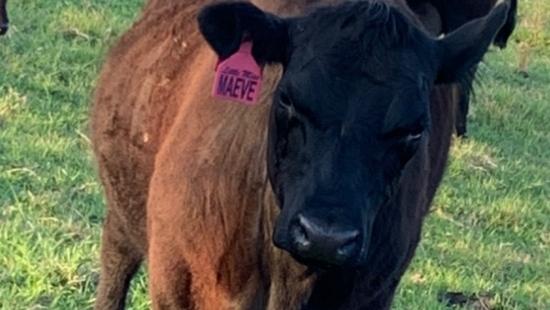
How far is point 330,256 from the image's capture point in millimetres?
4090

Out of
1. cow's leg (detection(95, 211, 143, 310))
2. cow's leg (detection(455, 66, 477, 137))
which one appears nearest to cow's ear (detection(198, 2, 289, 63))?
cow's leg (detection(455, 66, 477, 137))

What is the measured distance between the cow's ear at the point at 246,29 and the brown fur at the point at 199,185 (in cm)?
25

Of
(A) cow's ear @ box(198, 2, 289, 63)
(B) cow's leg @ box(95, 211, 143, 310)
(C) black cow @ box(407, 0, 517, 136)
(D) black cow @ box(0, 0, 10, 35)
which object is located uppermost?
(A) cow's ear @ box(198, 2, 289, 63)

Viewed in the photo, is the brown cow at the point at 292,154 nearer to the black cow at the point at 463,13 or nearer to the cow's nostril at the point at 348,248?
the cow's nostril at the point at 348,248

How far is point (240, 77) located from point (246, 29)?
0.55 feet

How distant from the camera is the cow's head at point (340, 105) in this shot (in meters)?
4.16

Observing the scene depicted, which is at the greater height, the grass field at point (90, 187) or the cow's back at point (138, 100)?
the cow's back at point (138, 100)

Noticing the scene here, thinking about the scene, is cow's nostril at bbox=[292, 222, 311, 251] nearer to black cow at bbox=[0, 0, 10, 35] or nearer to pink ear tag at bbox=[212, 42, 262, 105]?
pink ear tag at bbox=[212, 42, 262, 105]

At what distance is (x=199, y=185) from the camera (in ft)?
16.4

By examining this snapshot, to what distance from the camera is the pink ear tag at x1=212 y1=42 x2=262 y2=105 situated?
15.4ft

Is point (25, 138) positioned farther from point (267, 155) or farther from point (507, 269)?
point (267, 155)

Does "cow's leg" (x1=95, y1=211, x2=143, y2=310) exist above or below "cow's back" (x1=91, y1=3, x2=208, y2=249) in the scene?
below

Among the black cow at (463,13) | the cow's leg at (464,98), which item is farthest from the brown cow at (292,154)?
the black cow at (463,13)

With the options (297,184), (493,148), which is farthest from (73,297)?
(493,148)
